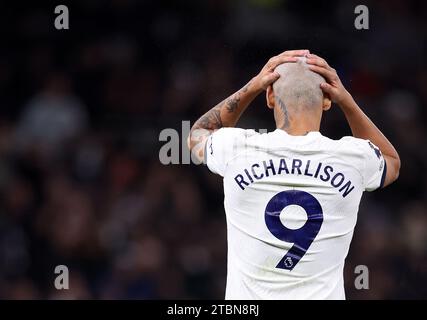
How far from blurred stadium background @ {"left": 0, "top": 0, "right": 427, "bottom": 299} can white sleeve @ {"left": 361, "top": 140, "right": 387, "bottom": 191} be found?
434cm

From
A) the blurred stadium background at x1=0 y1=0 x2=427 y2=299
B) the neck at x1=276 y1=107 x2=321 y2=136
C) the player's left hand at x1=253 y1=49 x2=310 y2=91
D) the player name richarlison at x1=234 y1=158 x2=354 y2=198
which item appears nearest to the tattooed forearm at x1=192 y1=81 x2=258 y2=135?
the player's left hand at x1=253 y1=49 x2=310 y2=91

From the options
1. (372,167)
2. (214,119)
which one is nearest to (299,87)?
(372,167)

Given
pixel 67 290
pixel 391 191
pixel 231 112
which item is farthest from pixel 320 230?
pixel 391 191

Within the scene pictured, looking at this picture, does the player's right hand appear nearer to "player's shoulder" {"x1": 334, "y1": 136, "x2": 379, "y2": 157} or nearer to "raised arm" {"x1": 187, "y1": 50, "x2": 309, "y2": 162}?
"raised arm" {"x1": 187, "y1": 50, "x2": 309, "y2": 162}

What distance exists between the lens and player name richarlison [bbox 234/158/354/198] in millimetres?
3896

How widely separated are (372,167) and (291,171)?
0.33m

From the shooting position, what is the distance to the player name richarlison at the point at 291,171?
3896 millimetres

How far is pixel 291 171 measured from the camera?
12.8 feet

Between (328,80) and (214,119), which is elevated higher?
(328,80)

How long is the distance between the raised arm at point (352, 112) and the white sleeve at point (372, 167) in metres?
0.05

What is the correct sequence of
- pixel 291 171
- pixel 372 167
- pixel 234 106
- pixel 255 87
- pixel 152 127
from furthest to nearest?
pixel 152 127 → pixel 234 106 → pixel 255 87 → pixel 372 167 → pixel 291 171

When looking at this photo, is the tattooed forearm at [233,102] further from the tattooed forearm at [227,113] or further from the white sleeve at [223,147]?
the white sleeve at [223,147]

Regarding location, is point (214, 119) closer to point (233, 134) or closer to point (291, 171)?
point (233, 134)

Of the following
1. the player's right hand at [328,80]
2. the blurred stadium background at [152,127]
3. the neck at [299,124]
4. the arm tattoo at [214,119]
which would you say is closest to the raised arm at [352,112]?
the player's right hand at [328,80]
